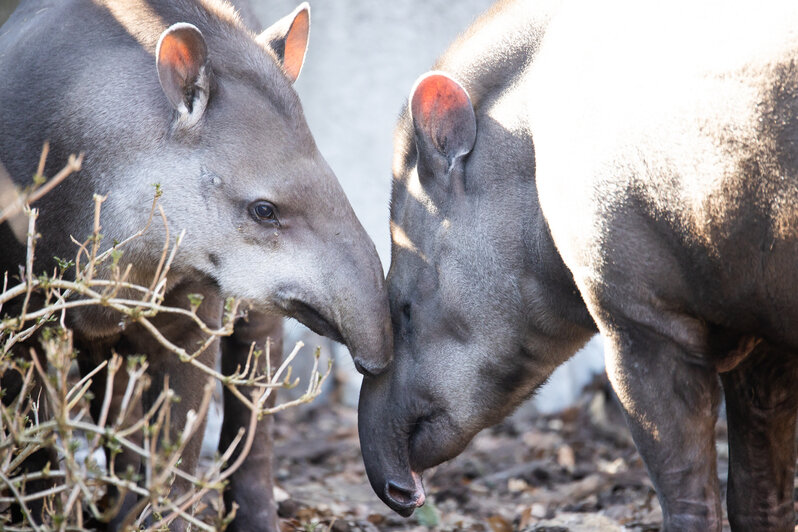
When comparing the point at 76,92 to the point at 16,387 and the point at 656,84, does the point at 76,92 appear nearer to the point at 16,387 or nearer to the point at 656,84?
the point at 16,387

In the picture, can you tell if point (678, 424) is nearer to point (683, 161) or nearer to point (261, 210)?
point (683, 161)

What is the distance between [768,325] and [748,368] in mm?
726

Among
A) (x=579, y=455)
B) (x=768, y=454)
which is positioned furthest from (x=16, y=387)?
(x=579, y=455)

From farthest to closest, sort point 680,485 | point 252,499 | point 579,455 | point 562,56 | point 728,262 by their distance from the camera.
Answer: point 579,455 → point 252,499 → point 562,56 → point 680,485 → point 728,262

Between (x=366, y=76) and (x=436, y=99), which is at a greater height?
(x=436, y=99)


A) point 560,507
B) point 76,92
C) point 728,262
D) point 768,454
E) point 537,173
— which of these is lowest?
point 560,507

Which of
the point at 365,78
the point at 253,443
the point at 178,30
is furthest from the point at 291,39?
the point at 365,78

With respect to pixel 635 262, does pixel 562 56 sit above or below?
above

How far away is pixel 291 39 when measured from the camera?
4211 millimetres

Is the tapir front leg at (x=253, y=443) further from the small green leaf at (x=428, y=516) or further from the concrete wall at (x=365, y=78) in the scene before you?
the concrete wall at (x=365, y=78)

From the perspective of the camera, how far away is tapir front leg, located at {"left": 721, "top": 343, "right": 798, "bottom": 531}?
3730 mm

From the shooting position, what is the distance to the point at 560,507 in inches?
218

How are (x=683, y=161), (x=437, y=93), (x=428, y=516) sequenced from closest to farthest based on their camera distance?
(x=683, y=161), (x=437, y=93), (x=428, y=516)

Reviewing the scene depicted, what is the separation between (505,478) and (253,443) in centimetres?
230
